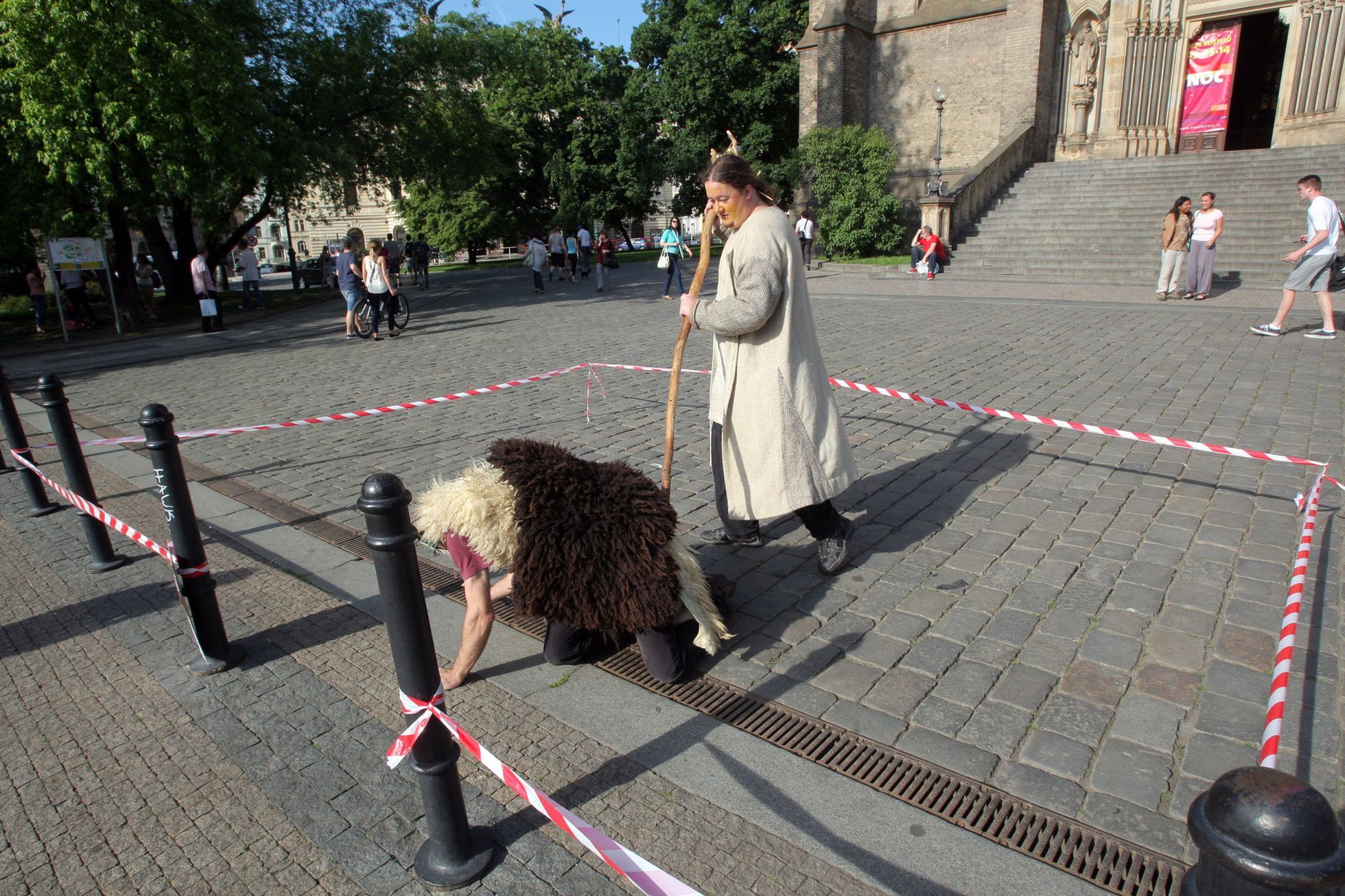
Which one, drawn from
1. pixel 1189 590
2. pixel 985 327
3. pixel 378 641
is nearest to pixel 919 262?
pixel 985 327

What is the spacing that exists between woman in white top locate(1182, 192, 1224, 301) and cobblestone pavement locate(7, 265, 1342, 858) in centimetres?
211

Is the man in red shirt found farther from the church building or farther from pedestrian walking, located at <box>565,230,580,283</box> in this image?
pedestrian walking, located at <box>565,230,580,283</box>

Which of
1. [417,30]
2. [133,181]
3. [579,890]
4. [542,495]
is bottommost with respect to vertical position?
[579,890]

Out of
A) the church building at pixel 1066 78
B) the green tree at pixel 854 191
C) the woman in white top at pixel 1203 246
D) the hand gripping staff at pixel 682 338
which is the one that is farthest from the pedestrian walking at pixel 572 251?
the hand gripping staff at pixel 682 338

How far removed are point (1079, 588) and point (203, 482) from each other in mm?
5994

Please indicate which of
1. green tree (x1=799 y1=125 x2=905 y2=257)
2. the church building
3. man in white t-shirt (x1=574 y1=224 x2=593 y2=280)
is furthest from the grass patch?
the church building

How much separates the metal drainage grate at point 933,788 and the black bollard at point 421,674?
927 millimetres

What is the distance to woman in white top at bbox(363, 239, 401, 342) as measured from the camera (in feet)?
44.3

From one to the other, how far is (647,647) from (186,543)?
6.67 feet

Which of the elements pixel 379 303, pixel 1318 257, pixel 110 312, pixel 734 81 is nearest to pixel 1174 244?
pixel 1318 257

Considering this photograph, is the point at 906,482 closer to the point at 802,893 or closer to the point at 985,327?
the point at 802,893

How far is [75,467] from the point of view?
4582 mm

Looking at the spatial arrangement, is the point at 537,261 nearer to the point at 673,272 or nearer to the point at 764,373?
the point at 673,272

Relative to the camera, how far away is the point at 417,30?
21.4 metres
